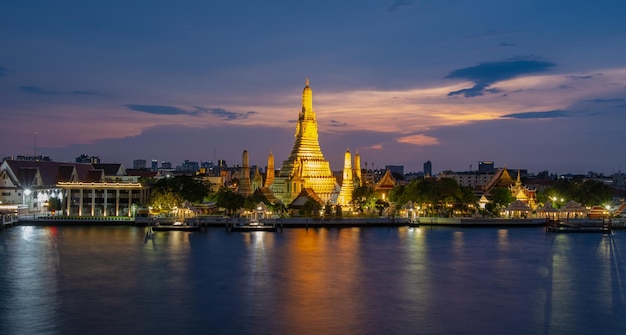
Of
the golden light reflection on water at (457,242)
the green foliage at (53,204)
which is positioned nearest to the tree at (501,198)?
the golden light reflection on water at (457,242)

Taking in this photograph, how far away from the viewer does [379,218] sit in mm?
42969

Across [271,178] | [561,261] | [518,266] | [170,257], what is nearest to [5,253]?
[170,257]

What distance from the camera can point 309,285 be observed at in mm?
22375

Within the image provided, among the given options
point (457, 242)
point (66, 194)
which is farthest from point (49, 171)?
point (457, 242)

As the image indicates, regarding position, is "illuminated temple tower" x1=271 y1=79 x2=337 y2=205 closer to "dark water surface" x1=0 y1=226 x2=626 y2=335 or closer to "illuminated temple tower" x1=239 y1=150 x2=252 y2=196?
"illuminated temple tower" x1=239 y1=150 x2=252 y2=196

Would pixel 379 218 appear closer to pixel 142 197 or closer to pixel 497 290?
pixel 142 197

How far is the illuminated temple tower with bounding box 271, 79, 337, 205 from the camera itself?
173 feet

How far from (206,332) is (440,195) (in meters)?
31.9

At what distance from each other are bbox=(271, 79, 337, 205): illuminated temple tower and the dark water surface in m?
17.5

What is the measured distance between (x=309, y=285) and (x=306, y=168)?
32486 millimetres

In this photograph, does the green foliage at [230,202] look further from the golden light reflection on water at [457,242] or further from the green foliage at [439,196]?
the golden light reflection on water at [457,242]

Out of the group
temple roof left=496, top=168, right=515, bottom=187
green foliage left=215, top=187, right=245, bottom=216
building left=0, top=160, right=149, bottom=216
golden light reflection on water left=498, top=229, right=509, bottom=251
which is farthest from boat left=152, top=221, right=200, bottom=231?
temple roof left=496, top=168, right=515, bottom=187

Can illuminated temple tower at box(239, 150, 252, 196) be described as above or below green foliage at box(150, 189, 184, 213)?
above

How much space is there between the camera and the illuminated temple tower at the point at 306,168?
52656 mm
